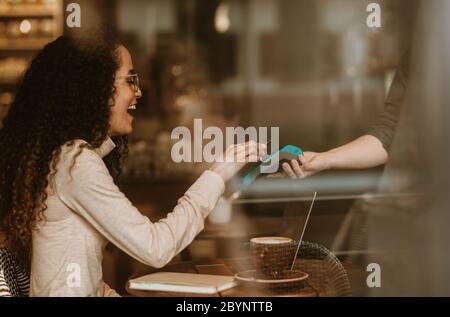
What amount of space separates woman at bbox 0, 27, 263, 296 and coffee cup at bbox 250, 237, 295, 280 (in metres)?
0.18

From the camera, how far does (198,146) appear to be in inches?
99.3

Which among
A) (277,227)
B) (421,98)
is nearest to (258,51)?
(277,227)

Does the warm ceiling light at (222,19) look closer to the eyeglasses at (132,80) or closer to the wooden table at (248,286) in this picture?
the eyeglasses at (132,80)

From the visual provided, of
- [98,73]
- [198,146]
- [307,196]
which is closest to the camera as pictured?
[98,73]

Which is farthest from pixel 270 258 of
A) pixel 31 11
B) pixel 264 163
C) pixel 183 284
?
pixel 31 11

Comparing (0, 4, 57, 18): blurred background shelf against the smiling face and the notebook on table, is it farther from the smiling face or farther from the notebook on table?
the notebook on table

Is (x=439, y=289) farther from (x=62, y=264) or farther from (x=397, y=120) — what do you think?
(x=62, y=264)

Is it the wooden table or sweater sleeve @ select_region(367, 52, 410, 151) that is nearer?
the wooden table

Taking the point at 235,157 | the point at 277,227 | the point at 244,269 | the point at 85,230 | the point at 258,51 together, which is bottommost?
the point at 277,227

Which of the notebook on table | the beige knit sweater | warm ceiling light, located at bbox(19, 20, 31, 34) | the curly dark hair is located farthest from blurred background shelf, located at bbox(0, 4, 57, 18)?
the notebook on table

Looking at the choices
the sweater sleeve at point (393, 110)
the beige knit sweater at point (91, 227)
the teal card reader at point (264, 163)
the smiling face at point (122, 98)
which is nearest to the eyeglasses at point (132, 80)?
the smiling face at point (122, 98)

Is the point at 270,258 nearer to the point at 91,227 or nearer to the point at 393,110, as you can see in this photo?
the point at 91,227

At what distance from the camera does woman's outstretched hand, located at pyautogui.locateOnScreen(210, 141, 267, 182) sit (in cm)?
175

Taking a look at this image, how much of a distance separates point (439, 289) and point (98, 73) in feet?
4.72
